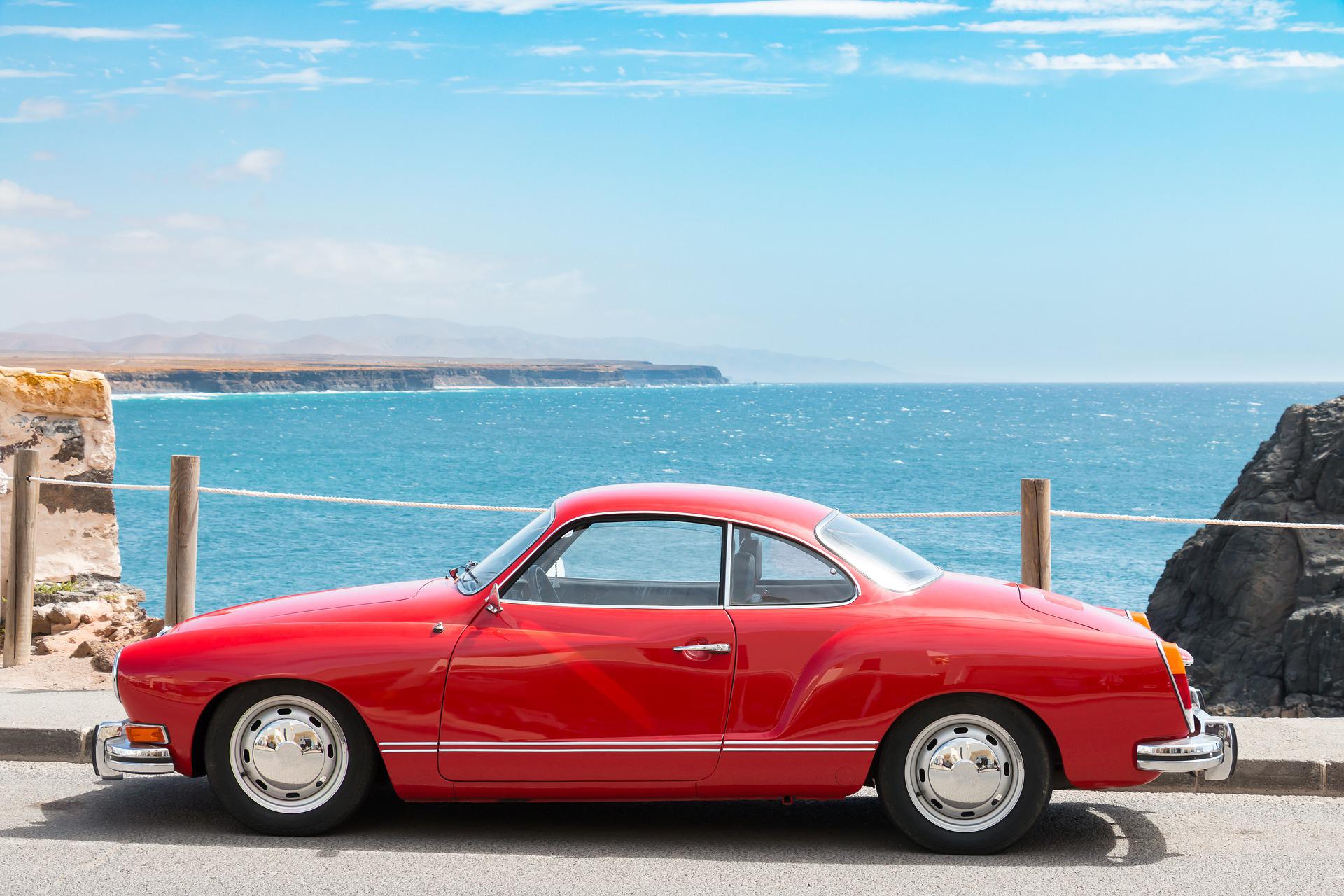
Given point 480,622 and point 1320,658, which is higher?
point 480,622

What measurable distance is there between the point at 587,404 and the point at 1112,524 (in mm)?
131480

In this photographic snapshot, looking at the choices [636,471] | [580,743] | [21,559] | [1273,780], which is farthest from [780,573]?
[636,471]

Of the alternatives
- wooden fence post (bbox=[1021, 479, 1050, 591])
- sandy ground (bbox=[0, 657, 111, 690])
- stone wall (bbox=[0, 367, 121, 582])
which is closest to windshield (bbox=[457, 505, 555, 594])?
wooden fence post (bbox=[1021, 479, 1050, 591])

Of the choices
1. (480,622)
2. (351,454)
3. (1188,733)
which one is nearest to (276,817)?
(480,622)

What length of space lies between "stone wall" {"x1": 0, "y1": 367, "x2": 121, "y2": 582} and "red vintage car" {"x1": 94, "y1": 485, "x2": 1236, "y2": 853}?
17.6 ft

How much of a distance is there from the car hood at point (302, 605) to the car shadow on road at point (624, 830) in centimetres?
82

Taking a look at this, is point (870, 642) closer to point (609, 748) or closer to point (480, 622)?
point (609, 748)

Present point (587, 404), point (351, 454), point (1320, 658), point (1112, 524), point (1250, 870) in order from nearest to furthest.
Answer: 1. point (1250, 870)
2. point (1320, 658)
3. point (1112, 524)
4. point (351, 454)
5. point (587, 404)

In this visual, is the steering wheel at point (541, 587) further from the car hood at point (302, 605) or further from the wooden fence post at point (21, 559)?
the wooden fence post at point (21, 559)

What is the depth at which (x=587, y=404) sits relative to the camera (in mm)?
174500

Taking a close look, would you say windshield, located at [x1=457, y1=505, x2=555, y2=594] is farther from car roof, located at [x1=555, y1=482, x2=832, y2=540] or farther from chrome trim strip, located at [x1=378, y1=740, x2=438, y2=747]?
chrome trim strip, located at [x1=378, y1=740, x2=438, y2=747]

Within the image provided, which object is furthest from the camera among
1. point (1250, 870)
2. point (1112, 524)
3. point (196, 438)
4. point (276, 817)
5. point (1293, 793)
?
point (196, 438)

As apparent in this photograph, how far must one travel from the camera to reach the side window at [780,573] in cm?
466

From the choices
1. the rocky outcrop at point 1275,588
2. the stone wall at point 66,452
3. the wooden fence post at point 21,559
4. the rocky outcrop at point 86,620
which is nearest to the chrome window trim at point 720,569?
the wooden fence post at point 21,559
